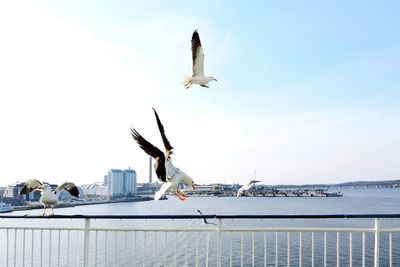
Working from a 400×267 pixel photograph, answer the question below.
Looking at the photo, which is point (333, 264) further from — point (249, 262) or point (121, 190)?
point (121, 190)

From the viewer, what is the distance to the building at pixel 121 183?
105 m

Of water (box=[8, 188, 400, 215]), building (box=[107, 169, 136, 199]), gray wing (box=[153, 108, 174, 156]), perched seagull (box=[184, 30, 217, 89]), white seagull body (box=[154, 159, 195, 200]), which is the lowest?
water (box=[8, 188, 400, 215])

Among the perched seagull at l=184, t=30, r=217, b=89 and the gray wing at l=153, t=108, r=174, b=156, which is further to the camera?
the perched seagull at l=184, t=30, r=217, b=89

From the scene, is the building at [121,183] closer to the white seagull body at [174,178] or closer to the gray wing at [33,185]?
the gray wing at [33,185]

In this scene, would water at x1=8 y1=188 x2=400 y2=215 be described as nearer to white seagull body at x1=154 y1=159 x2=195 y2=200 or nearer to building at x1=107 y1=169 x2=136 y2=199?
building at x1=107 y1=169 x2=136 y2=199

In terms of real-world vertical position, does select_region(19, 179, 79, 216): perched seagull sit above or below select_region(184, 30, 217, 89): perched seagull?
below

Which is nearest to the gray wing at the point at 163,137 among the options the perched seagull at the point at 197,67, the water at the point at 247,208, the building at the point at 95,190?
the perched seagull at the point at 197,67

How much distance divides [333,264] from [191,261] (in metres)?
6.76

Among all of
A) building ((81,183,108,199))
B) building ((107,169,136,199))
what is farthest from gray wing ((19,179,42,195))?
→ building ((81,183,108,199))

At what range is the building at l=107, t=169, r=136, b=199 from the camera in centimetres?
10462

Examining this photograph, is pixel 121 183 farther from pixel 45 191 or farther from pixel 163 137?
pixel 163 137

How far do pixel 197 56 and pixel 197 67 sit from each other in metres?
0.11

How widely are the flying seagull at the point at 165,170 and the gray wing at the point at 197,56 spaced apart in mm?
1014

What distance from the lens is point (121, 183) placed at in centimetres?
10769
